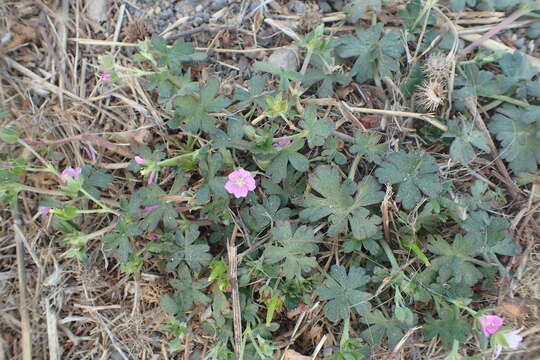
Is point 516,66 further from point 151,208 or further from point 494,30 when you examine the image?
point 151,208

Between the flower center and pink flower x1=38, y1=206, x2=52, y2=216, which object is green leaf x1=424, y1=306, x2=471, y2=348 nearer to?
the flower center

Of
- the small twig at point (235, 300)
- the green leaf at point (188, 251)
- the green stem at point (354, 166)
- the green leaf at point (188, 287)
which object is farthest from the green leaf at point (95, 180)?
the green stem at point (354, 166)

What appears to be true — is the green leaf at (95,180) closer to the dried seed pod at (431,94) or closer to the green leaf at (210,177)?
the green leaf at (210,177)

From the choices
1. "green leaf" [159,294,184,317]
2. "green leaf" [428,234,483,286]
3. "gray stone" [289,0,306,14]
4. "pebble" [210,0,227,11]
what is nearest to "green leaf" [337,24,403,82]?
"gray stone" [289,0,306,14]

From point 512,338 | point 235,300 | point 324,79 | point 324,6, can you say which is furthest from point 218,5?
point 512,338

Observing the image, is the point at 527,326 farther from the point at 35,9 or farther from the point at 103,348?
the point at 35,9
